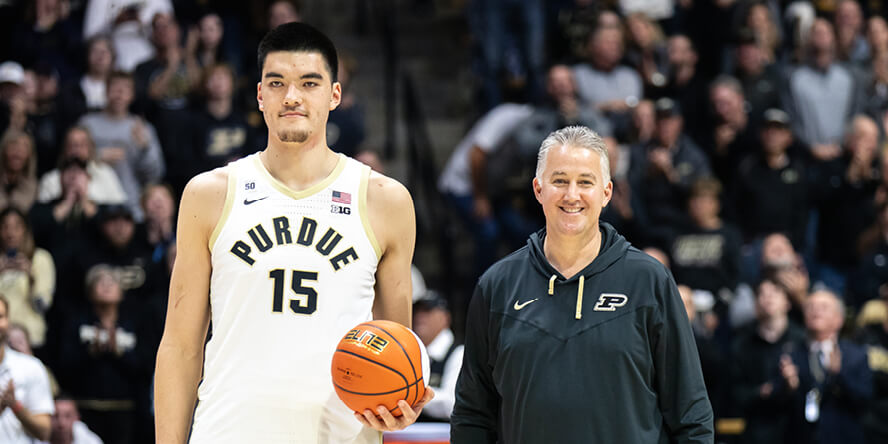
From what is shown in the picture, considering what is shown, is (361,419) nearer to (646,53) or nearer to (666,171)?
(666,171)

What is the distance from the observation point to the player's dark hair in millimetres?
4266

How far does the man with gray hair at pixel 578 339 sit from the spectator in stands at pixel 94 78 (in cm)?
738

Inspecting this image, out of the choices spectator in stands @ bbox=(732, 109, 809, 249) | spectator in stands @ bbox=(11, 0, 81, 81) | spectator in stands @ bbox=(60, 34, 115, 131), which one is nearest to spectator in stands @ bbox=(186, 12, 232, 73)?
spectator in stands @ bbox=(60, 34, 115, 131)

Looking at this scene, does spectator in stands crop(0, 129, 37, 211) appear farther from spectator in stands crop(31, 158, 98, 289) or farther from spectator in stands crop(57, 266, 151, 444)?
spectator in stands crop(57, 266, 151, 444)

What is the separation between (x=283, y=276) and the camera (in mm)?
4184

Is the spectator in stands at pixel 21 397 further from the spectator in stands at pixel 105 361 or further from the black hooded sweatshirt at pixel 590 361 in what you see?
the black hooded sweatshirt at pixel 590 361

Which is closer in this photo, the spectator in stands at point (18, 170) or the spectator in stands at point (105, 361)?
the spectator in stands at point (105, 361)

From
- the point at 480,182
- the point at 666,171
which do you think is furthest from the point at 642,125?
the point at 480,182

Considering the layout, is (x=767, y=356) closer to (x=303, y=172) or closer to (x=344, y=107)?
(x=344, y=107)

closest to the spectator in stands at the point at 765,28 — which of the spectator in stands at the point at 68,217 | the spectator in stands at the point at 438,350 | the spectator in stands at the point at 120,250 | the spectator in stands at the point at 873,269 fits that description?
the spectator in stands at the point at 873,269

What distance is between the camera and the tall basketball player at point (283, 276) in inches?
164

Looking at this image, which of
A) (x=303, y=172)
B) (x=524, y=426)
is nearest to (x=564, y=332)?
(x=524, y=426)

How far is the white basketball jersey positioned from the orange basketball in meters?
0.14

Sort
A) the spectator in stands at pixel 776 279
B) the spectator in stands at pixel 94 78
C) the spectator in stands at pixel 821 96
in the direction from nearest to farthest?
the spectator in stands at pixel 776 279, the spectator in stands at pixel 94 78, the spectator in stands at pixel 821 96
